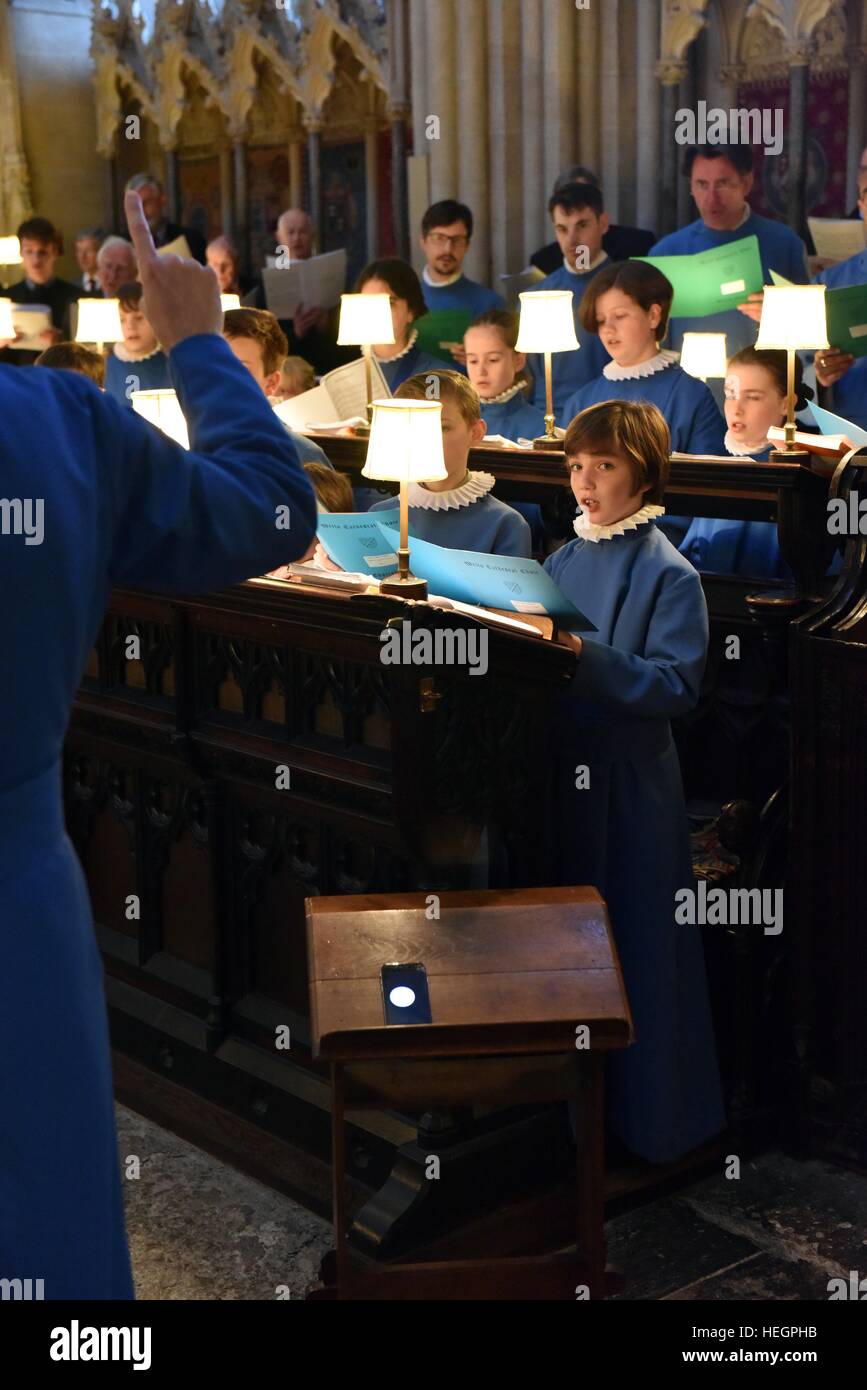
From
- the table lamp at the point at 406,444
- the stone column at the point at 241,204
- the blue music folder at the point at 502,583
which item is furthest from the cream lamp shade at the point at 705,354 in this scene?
the stone column at the point at 241,204

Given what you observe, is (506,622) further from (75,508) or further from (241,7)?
(241,7)

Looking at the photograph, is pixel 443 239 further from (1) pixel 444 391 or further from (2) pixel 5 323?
(1) pixel 444 391

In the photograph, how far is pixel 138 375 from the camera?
6.54 m

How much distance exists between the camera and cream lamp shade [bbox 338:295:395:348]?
5746 millimetres

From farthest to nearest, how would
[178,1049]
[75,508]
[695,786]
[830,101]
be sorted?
[830,101]
[695,786]
[178,1049]
[75,508]

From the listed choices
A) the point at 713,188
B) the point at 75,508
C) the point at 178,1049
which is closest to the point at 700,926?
the point at 178,1049

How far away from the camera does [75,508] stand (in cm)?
183

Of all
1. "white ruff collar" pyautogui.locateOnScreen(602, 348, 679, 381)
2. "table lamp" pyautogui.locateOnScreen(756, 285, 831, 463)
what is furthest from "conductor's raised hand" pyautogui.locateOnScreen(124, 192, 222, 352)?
"white ruff collar" pyautogui.locateOnScreen(602, 348, 679, 381)

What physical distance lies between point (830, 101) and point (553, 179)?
1.56m

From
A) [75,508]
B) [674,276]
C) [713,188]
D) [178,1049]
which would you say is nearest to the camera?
[75,508]

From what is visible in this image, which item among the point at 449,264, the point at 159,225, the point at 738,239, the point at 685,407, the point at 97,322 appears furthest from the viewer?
the point at 159,225

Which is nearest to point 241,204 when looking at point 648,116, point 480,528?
point 648,116

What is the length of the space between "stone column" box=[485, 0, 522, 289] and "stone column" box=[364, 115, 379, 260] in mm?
1455

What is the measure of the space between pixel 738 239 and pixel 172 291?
4519mm
